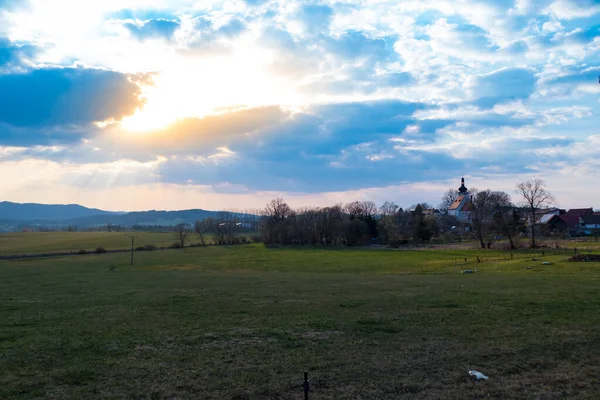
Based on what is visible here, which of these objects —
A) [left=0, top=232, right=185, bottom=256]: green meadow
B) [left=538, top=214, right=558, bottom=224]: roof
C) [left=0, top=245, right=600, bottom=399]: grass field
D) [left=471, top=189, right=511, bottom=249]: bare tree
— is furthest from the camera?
[left=538, top=214, right=558, bottom=224]: roof

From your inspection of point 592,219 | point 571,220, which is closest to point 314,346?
point 571,220

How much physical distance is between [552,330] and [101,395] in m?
15.0

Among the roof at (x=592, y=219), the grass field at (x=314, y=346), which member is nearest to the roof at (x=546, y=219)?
the roof at (x=592, y=219)

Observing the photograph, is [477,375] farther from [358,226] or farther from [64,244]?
[64,244]

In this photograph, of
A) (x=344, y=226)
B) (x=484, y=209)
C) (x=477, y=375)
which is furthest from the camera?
(x=344, y=226)

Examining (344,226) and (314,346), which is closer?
(314,346)

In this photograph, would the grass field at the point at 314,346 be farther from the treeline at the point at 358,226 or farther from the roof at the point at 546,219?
the roof at the point at 546,219

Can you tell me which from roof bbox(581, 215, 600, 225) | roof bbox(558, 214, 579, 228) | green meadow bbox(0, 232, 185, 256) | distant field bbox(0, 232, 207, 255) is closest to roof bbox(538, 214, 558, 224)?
roof bbox(558, 214, 579, 228)

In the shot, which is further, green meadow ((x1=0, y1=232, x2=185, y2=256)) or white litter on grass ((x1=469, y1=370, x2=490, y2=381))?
green meadow ((x1=0, y1=232, x2=185, y2=256))

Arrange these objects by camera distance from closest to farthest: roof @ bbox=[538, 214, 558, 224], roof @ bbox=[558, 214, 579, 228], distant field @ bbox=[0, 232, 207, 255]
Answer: distant field @ bbox=[0, 232, 207, 255] < roof @ bbox=[538, 214, 558, 224] < roof @ bbox=[558, 214, 579, 228]

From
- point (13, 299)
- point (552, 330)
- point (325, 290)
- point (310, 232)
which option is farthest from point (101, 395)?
point (310, 232)

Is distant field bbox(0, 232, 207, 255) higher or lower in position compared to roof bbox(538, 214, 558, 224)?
lower

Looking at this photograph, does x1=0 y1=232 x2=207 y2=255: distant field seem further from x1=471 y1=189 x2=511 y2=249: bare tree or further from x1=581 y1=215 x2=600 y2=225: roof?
x1=581 y1=215 x2=600 y2=225: roof

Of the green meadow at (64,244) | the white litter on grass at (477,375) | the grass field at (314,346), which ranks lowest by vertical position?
the green meadow at (64,244)
